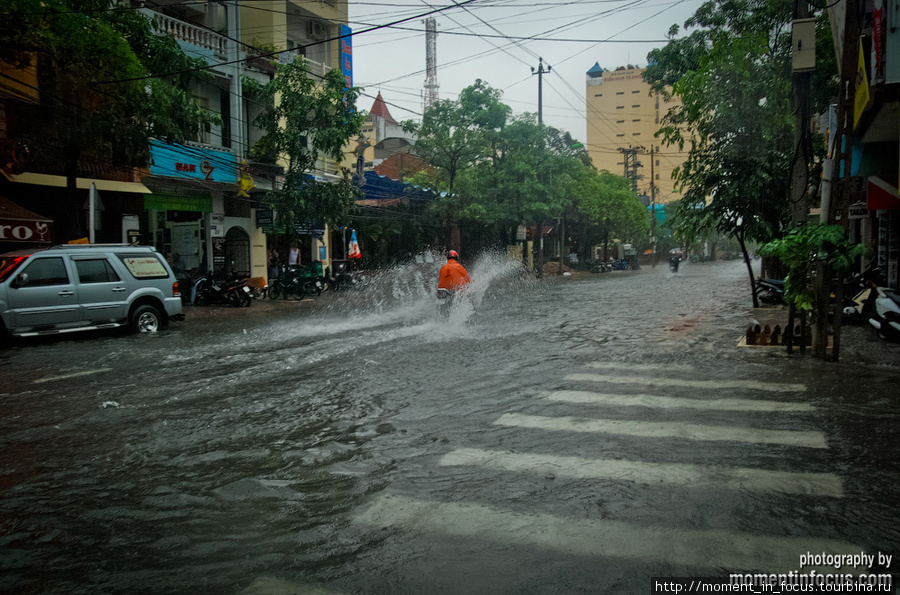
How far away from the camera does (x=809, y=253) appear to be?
9805 millimetres

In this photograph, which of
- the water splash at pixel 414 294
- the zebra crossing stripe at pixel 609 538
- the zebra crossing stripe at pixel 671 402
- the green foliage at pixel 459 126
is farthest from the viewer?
the green foliage at pixel 459 126

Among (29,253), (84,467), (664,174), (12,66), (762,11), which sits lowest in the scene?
(84,467)

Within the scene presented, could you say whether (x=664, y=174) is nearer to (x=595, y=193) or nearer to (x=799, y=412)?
(x=595, y=193)

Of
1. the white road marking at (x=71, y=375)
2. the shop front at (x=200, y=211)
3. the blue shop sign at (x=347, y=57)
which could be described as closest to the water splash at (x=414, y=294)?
the shop front at (x=200, y=211)

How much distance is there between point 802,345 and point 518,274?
3481 centimetres

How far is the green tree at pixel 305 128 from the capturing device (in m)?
23.3

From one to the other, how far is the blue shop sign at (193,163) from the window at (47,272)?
9.20 meters

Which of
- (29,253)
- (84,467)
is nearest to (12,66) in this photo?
(29,253)

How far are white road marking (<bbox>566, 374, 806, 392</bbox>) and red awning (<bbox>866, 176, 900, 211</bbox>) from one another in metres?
7.54

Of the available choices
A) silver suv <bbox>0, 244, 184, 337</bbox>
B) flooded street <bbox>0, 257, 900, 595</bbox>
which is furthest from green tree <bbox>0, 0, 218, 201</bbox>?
flooded street <bbox>0, 257, 900, 595</bbox>

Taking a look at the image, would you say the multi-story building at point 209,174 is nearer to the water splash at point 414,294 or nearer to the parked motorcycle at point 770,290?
the water splash at point 414,294

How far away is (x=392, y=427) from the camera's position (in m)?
6.42

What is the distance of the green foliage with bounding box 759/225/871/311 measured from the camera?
9.33 meters

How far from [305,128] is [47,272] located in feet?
41.0
